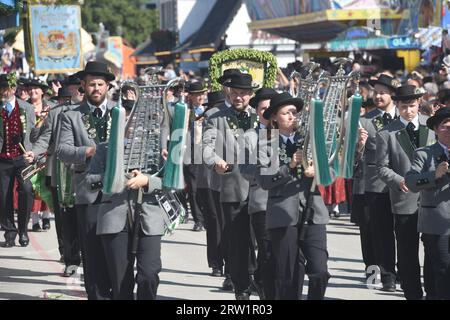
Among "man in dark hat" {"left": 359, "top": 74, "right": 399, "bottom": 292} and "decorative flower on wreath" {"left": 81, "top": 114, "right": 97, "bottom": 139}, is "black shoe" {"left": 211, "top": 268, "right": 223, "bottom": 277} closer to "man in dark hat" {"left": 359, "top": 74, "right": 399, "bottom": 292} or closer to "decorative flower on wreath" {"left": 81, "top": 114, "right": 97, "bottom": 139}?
"man in dark hat" {"left": 359, "top": 74, "right": 399, "bottom": 292}

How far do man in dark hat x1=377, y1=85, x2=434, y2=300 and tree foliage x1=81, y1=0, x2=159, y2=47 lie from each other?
79570 mm

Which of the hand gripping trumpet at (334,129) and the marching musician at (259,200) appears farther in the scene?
the marching musician at (259,200)

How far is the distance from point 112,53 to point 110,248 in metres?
37.3

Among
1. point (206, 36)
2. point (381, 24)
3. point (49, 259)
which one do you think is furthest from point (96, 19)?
point (49, 259)

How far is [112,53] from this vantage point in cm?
4634

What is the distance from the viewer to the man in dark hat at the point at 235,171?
1151 centimetres

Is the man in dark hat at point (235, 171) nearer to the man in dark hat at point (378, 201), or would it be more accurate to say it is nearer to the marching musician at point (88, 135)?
the marching musician at point (88, 135)

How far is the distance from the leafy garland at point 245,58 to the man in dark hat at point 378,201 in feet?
4.63

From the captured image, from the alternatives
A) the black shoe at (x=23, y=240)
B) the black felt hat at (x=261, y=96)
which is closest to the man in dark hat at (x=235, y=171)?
the black felt hat at (x=261, y=96)

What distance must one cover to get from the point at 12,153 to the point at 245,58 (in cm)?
395

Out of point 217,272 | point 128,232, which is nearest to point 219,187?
point 217,272

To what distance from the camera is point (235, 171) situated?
11.9 meters

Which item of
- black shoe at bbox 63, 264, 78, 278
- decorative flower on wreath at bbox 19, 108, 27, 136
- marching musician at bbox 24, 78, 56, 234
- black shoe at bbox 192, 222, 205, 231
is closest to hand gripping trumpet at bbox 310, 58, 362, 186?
black shoe at bbox 63, 264, 78, 278

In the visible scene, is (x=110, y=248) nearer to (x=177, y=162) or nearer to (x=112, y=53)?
(x=177, y=162)
